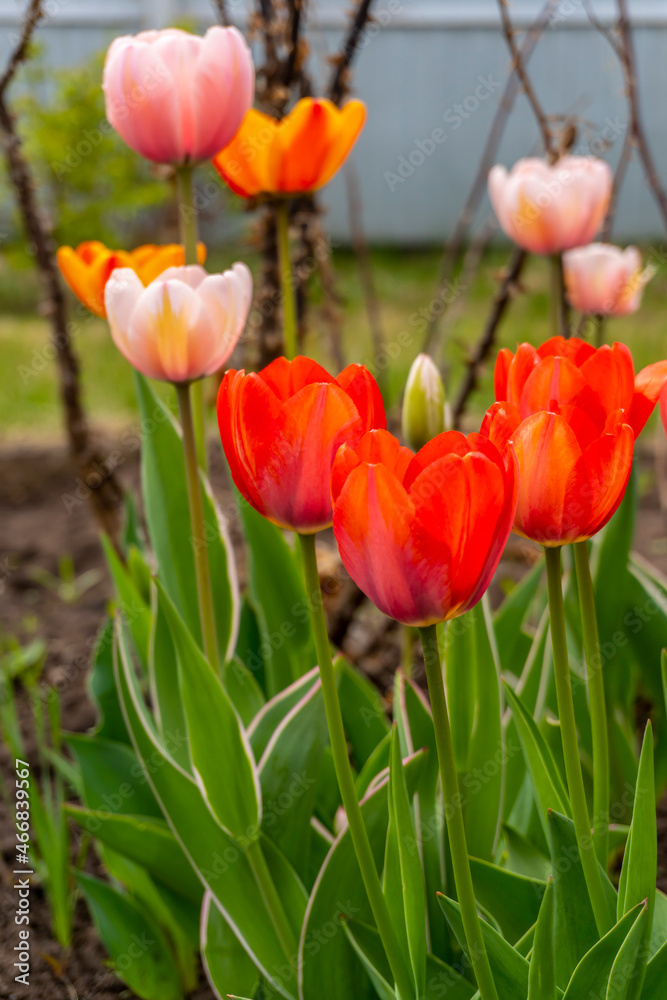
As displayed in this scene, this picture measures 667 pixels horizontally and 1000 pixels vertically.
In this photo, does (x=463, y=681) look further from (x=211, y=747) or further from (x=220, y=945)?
(x=220, y=945)

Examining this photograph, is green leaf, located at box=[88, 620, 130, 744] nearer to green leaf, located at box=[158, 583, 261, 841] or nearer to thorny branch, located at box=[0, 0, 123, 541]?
green leaf, located at box=[158, 583, 261, 841]

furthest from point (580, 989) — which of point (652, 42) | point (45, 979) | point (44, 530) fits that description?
point (652, 42)

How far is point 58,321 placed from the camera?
1482mm

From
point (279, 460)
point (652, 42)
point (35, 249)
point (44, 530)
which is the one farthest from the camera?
point (652, 42)

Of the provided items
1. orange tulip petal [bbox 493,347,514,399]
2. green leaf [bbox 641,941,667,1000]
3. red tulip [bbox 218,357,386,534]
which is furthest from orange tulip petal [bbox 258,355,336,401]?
green leaf [bbox 641,941,667,1000]

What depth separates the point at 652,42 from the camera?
22.8 feet

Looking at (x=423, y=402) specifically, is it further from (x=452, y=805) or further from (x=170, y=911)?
(x=170, y=911)

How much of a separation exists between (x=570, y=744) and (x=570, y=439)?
21cm

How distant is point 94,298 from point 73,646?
1053mm

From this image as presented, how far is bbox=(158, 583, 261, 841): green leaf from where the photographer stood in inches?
29.8

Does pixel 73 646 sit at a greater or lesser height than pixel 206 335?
lesser

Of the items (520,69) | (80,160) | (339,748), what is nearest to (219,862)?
(339,748)

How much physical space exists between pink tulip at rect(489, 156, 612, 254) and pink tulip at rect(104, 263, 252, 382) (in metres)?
0.66

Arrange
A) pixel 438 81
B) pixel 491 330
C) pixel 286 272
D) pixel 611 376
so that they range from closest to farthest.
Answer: pixel 611 376
pixel 286 272
pixel 491 330
pixel 438 81
